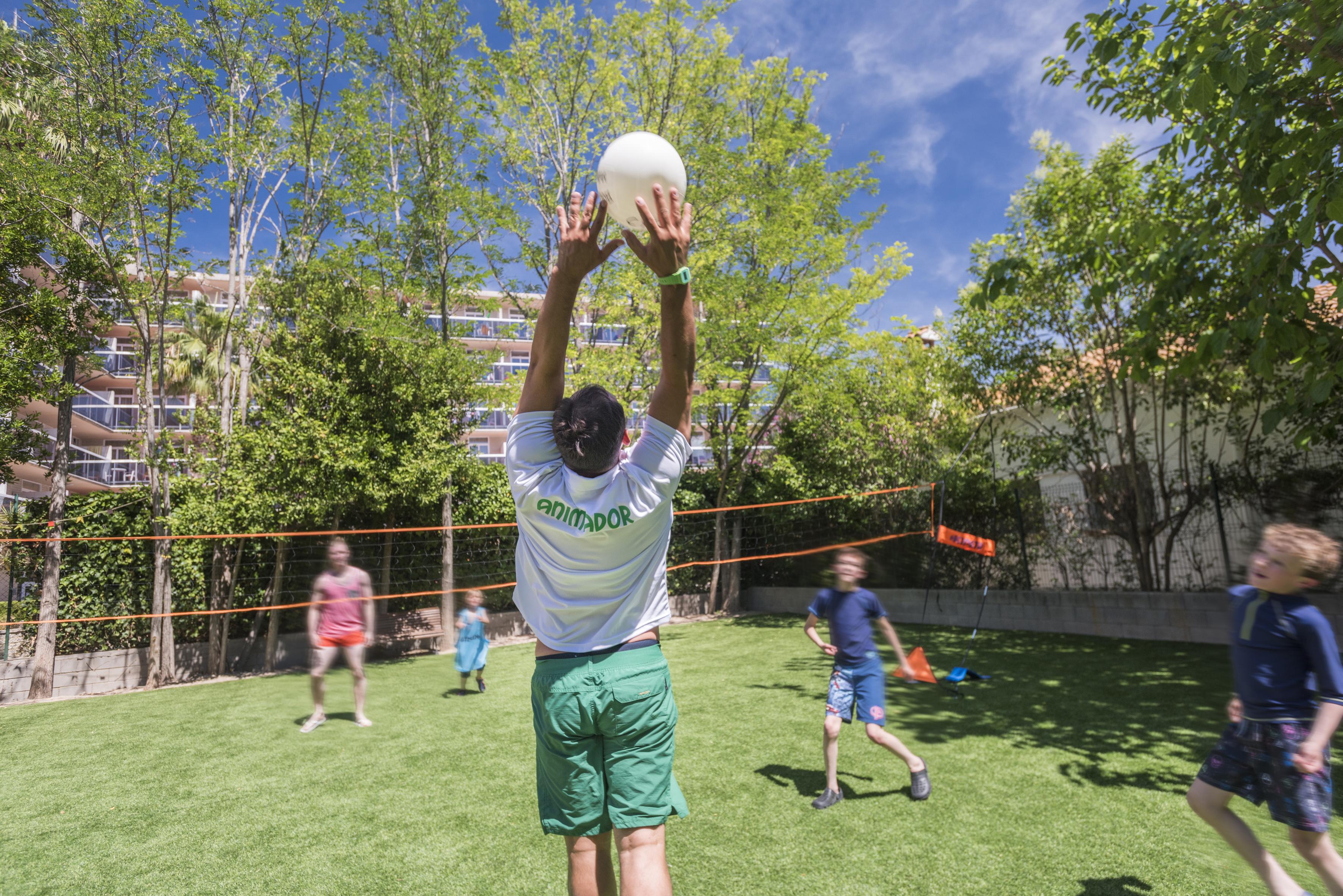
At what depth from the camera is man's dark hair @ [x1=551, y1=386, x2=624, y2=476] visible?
1950 millimetres

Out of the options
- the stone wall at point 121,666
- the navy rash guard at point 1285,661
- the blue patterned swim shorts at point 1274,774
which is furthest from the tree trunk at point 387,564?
the navy rash guard at point 1285,661

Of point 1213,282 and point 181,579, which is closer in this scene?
point 1213,282

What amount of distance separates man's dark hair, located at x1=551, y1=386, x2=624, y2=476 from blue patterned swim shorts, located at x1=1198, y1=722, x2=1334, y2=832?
3186 mm

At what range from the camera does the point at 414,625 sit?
39.2 feet

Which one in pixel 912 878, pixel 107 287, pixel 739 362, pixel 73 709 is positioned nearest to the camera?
pixel 912 878

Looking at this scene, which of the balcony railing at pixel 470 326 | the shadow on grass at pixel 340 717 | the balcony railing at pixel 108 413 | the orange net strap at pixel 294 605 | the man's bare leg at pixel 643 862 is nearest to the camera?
the man's bare leg at pixel 643 862

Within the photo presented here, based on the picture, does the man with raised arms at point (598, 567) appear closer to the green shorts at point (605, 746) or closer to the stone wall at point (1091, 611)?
the green shorts at point (605, 746)

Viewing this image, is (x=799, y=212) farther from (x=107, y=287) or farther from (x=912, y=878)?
(x=912, y=878)

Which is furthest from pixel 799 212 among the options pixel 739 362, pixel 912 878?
pixel 912 878

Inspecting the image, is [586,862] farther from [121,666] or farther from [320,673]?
[121,666]

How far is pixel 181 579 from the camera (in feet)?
41.2

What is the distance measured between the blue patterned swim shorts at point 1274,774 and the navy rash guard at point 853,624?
2067 millimetres

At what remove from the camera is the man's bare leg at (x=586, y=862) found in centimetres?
198

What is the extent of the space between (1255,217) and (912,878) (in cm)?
689
